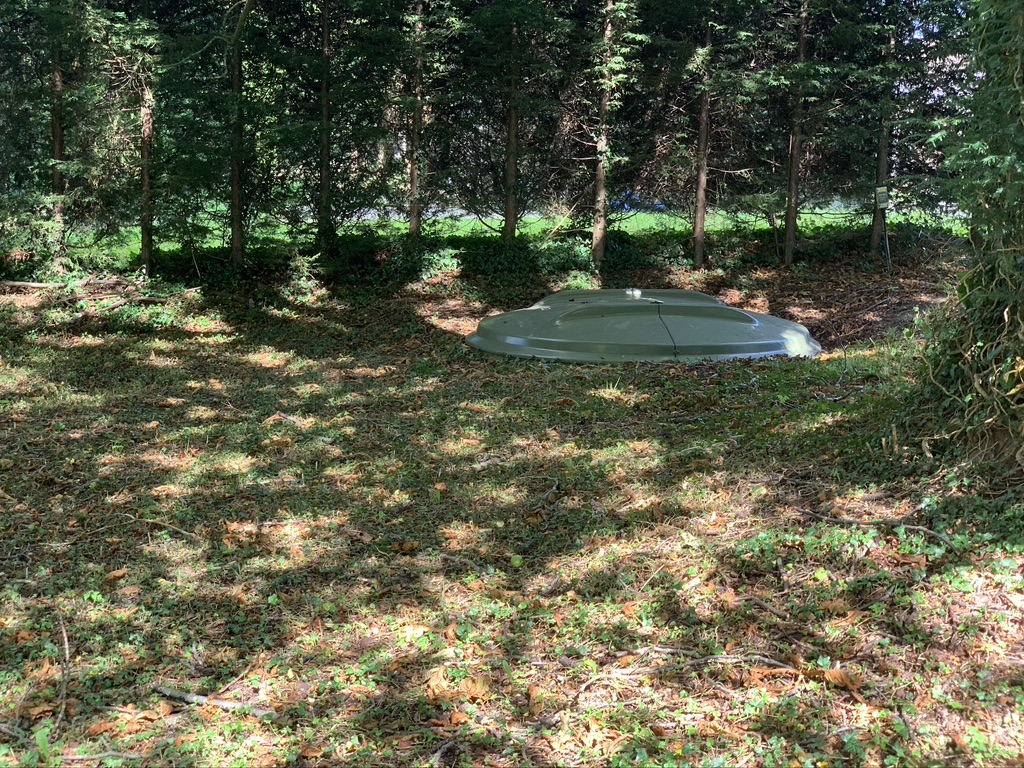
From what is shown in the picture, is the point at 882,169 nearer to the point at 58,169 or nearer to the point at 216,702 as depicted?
the point at 58,169

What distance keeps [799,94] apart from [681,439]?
10.3 meters

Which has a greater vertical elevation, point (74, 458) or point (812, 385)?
point (812, 385)

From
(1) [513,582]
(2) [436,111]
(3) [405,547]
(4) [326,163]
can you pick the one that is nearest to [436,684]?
(1) [513,582]

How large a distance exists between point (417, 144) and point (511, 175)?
160 centimetres

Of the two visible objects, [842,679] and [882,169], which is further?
[882,169]

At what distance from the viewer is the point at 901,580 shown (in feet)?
11.4

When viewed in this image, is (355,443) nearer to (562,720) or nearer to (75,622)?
(75,622)

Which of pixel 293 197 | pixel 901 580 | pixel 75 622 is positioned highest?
pixel 293 197

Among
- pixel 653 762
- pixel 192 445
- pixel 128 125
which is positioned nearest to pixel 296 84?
pixel 128 125

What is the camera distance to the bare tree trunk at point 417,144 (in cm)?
1300

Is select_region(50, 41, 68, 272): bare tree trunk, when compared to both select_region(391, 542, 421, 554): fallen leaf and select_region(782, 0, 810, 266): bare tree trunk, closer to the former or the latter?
select_region(391, 542, 421, 554): fallen leaf

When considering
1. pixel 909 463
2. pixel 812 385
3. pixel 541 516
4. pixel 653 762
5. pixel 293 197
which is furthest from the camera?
pixel 293 197

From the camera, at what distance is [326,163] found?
13477 millimetres

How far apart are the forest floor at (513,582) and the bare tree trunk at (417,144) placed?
7041 millimetres
